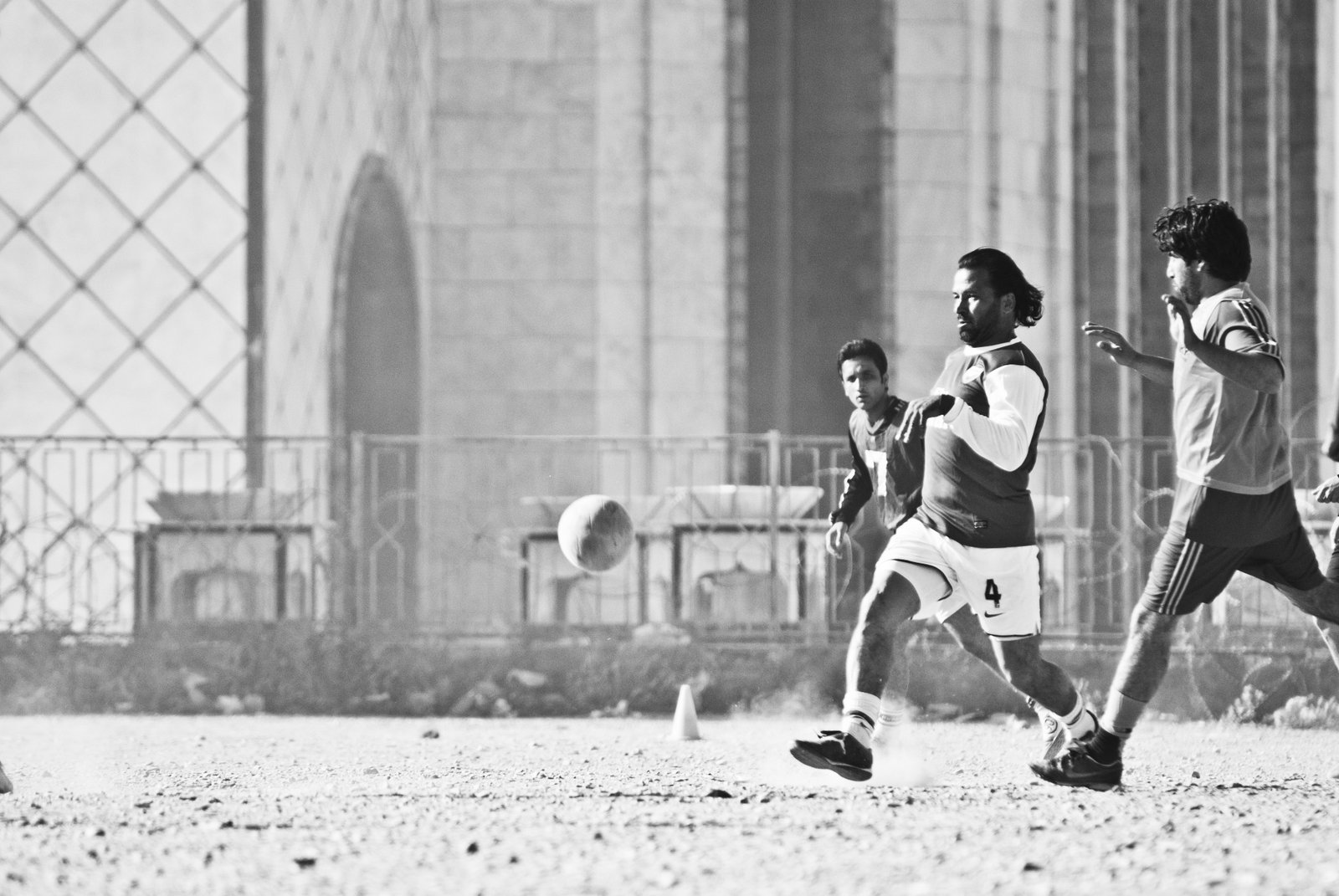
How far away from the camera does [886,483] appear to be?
732 centimetres

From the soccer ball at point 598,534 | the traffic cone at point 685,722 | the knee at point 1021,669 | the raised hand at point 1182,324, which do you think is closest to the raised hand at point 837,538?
the knee at point 1021,669

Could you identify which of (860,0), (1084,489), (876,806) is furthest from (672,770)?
(860,0)

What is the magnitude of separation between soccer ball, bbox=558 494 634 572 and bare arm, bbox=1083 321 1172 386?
3418 mm

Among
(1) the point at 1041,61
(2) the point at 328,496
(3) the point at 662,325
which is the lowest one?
(2) the point at 328,496

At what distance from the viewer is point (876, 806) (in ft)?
20.1

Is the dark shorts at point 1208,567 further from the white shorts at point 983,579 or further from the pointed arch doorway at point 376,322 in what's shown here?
the pointed arch doorway at point 376,322

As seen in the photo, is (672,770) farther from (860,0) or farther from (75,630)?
(860,0)

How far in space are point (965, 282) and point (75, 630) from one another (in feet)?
22.9

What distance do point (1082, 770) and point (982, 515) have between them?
0.81 metres

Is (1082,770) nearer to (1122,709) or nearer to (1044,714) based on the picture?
(1122,709)

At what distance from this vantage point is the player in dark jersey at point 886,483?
7055mm

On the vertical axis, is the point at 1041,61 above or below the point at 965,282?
above

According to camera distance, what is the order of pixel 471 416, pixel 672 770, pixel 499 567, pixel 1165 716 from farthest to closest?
pixel 471 416, pixel 499 567, pixel 1165 716, pixel 672 770

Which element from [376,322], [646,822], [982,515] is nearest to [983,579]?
[982,515]
